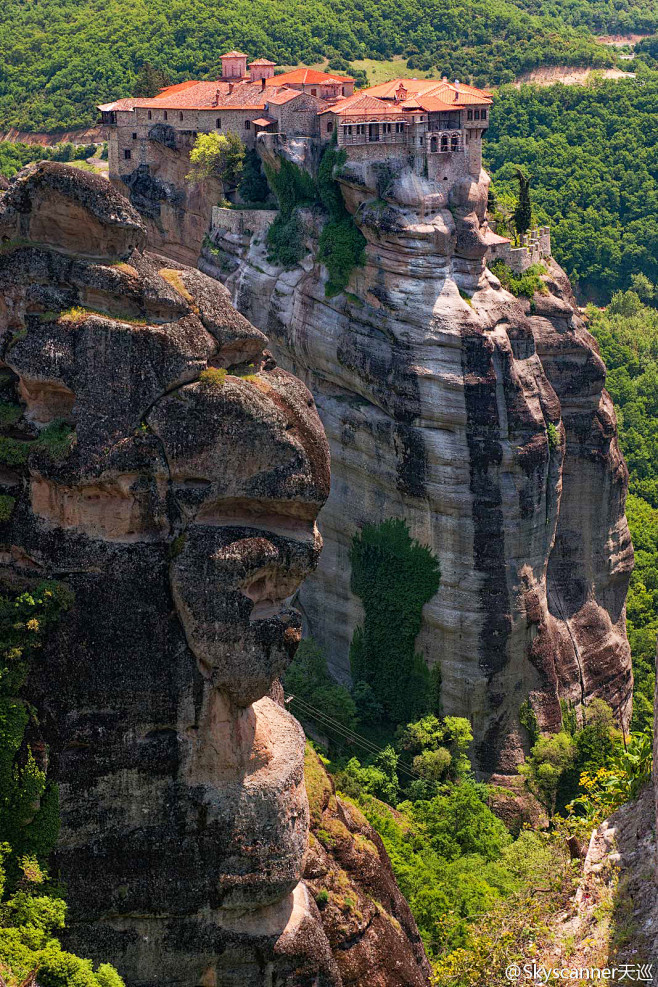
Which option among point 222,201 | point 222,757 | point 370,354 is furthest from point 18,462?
point 222,201

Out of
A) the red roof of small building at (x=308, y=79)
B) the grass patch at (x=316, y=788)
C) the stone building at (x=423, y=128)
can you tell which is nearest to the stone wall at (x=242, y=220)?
the stone building at (x=423, y=128)

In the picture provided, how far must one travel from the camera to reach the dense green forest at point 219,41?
8606cm

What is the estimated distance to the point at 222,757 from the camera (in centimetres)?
2422

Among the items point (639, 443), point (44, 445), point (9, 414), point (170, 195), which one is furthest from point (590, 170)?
point (44, 445)

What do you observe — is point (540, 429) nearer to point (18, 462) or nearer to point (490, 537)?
point (490, 537)

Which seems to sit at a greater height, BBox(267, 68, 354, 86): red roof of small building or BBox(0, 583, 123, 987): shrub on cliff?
BBox(267, 68, 354, 86): red roof of small building

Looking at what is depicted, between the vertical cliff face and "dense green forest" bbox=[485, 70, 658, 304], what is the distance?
28178 mm

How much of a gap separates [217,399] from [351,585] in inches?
1230

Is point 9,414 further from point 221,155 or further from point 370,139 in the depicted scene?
point 221,155

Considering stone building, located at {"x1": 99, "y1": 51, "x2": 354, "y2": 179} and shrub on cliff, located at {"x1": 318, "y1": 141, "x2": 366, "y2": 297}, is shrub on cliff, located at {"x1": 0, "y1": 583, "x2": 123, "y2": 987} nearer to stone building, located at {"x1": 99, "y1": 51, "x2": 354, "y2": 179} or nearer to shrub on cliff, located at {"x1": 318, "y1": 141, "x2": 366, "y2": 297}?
shrub on cliff, located at {"x1": 318, "y1": 141, "x2": 366, "y2": 297}

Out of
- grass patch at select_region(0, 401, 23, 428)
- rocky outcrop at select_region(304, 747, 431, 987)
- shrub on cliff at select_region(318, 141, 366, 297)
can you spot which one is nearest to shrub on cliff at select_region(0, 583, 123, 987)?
grass patch at select_region(0, 401, 23, 428)

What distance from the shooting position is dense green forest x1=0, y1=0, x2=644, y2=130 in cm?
8606

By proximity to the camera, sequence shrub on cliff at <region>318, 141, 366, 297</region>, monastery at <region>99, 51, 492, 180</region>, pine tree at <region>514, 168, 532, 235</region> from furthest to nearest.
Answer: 1. pine tree at <region>514, 168, 532, 235</region>
2. shrub on cliff at <region>318, 141, 366, 297</region>
3. monastery at <region>99, 51, 492, 180</region>

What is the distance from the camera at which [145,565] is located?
23.7 metres
